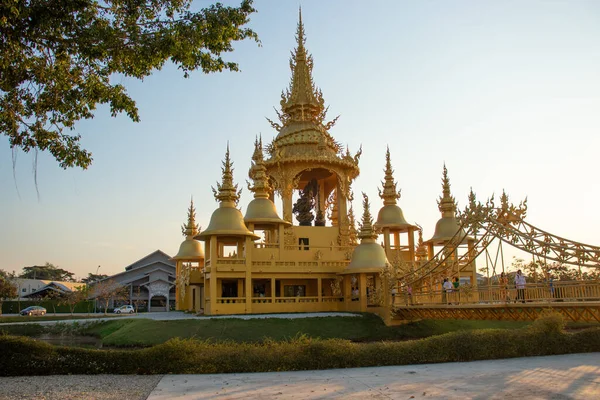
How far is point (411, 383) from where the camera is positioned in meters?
11.1

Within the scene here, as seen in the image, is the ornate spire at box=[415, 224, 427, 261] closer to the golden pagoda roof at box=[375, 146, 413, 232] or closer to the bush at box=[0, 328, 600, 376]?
the golden pagoda roof at box=[375, 146, 413, 232]

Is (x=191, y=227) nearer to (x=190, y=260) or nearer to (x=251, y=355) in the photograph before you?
(x=190, y=260)

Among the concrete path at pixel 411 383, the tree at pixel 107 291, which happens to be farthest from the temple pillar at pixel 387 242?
the tree at pixel 107 291

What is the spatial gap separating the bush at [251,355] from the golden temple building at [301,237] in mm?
10087

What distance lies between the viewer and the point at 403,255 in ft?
104

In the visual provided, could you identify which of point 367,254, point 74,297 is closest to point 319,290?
point 367,254

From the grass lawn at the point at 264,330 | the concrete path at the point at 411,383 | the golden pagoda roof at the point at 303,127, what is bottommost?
the concrete path at the point at 411,383

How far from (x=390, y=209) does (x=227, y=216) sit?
10.3 metres

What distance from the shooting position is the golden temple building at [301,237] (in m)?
26.1

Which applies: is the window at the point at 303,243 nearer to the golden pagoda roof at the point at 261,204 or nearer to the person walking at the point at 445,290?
the golden pagoda roof at the point at 261,204

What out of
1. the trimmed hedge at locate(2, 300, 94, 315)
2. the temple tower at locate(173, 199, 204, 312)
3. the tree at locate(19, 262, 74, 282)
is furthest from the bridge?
the tree at locate(19, 262, 74, 282)

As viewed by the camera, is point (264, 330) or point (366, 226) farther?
point (366, 226)

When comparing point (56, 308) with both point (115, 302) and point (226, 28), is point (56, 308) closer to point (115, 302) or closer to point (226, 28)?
point (115, 302)

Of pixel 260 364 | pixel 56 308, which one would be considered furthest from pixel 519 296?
pixel 56 308
